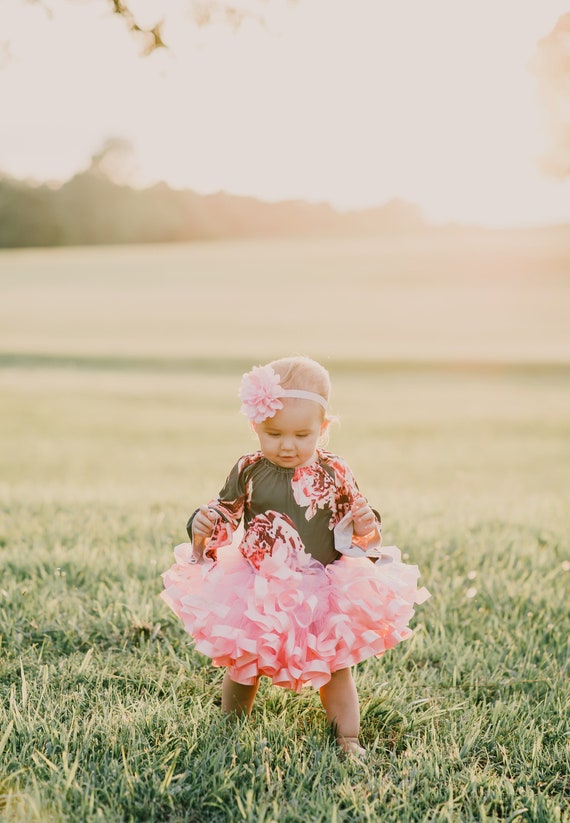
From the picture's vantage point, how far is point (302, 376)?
312cm

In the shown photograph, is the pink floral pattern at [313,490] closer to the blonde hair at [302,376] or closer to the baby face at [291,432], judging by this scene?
the baby face at [291,432]

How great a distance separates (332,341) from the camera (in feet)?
91.1

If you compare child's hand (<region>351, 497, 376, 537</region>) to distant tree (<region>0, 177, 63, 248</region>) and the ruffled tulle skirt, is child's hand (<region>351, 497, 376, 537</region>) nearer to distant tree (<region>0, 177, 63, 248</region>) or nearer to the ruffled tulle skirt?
the ruffled tulle skirt

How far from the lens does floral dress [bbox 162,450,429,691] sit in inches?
117

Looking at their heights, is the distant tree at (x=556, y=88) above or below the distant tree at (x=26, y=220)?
below

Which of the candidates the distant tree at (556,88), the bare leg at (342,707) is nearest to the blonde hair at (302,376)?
the bare leg at (342,707)

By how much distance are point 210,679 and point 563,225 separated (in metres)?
57.6

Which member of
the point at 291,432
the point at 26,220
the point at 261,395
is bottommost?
the point at 291,432

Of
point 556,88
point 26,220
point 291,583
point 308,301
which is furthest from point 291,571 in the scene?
point 26,220

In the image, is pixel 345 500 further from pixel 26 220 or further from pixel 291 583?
pixel 26 220

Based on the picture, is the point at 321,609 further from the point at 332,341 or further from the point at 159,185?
the point at 159,185

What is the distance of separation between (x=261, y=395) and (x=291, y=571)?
0.65m

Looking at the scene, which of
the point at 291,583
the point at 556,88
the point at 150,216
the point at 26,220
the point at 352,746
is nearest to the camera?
the point at 352,746

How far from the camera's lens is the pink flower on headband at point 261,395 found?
304cm
